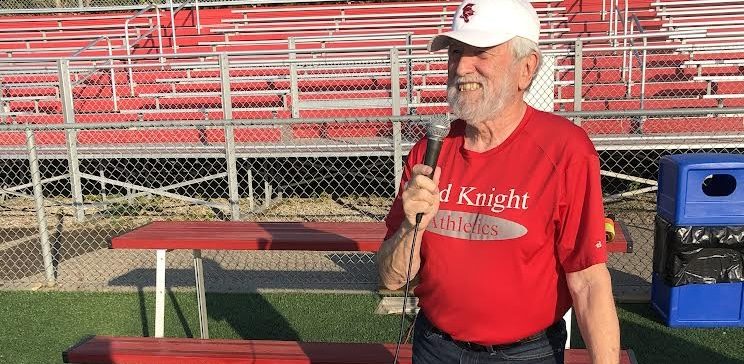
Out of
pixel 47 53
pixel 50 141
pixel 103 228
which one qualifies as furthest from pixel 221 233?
pixel 47 53

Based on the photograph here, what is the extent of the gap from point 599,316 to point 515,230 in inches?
12.5

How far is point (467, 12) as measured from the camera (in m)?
1.76

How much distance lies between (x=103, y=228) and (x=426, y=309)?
24.4 feet

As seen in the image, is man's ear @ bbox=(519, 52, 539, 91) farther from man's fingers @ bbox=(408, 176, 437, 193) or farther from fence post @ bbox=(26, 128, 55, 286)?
fence post @ bbox=(26, 128, 55, 286)

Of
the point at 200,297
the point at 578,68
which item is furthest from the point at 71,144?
the point at 578,68

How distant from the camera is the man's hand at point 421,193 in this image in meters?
1.64

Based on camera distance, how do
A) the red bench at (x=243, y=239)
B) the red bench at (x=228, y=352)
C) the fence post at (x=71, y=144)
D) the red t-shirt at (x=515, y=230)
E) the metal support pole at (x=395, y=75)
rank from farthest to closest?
the fence post at (x=71, y=144) < the metal support pole at (x=395, y=75) < the red bench at (x=243, y=239) < the red bench at (x=228, y=352) < the red t-shirt at (x=515, y=230)

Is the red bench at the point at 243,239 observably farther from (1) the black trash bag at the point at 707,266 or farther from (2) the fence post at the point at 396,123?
(2) the fence post at the point at 396,123

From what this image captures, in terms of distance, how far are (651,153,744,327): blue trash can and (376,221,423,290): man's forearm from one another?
3.34 meters

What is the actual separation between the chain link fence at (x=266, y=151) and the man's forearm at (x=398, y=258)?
326 cm

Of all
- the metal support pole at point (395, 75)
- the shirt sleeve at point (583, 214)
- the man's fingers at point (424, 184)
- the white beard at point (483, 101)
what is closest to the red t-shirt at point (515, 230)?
the shirt sleeve at point (583, 214)

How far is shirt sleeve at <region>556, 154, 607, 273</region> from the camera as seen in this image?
1.71m

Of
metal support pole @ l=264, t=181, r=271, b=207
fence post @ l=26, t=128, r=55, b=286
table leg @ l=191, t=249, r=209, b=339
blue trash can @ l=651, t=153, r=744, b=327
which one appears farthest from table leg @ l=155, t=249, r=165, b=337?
metal support pole @ l=264, t=181, r=271, b=207

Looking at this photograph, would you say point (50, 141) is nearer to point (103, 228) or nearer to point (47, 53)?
point (103, 228)
